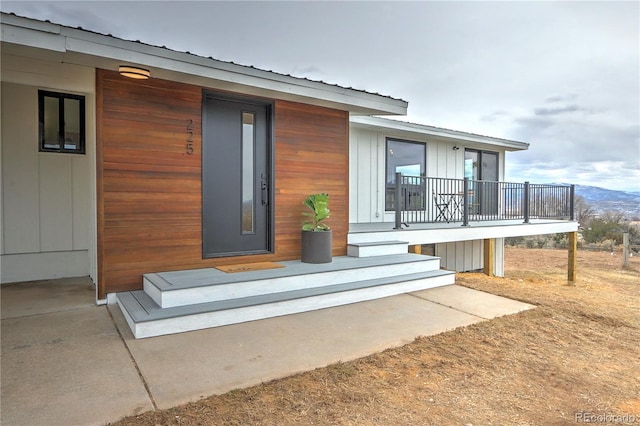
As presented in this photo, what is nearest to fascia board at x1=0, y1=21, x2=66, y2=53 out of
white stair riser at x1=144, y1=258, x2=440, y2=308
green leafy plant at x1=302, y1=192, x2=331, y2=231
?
white stair riser at x1=144, y1=258, x2=440, y2=308

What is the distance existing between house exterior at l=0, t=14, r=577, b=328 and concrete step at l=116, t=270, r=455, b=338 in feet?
2.84

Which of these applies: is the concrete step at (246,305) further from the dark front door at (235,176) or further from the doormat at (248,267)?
the dark front door at (235,176)

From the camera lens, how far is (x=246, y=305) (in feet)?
11.3

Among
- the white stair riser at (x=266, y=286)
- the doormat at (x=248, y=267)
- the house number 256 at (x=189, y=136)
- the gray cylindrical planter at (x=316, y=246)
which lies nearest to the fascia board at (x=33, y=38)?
the house number 256 at (x=189, y=136)

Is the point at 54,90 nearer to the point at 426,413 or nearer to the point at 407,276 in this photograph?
the point at 407,276

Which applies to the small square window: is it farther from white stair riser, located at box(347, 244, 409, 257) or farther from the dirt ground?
the dirt ground

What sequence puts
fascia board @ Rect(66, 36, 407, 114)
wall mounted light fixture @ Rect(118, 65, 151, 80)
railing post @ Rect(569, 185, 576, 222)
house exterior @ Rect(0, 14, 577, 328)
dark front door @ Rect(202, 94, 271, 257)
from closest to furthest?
1. fascia board @ Rect(66, 36, 407, 114)
2. wall mounted light fixture @ Rect(118, 65, 151, 80)
3. house exterior @ Rect(0, 14, 577, 328)
4. dark front door @ Rect(202, 94, 271, 257)
5. railing post @ Rect(569, 185, 576, 222)

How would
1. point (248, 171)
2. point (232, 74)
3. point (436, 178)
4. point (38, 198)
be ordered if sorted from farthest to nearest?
point (436, 178), point (38, 198), point (248, 171), point (232, 74)

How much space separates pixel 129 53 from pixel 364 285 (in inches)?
137

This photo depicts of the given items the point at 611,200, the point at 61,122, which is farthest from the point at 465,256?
the point at 611,200

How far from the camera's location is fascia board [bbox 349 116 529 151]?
24.7ft

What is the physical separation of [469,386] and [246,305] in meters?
2.06

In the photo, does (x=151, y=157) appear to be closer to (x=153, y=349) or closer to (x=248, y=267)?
(x=248, y=267)

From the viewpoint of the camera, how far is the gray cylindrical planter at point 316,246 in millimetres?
4734
